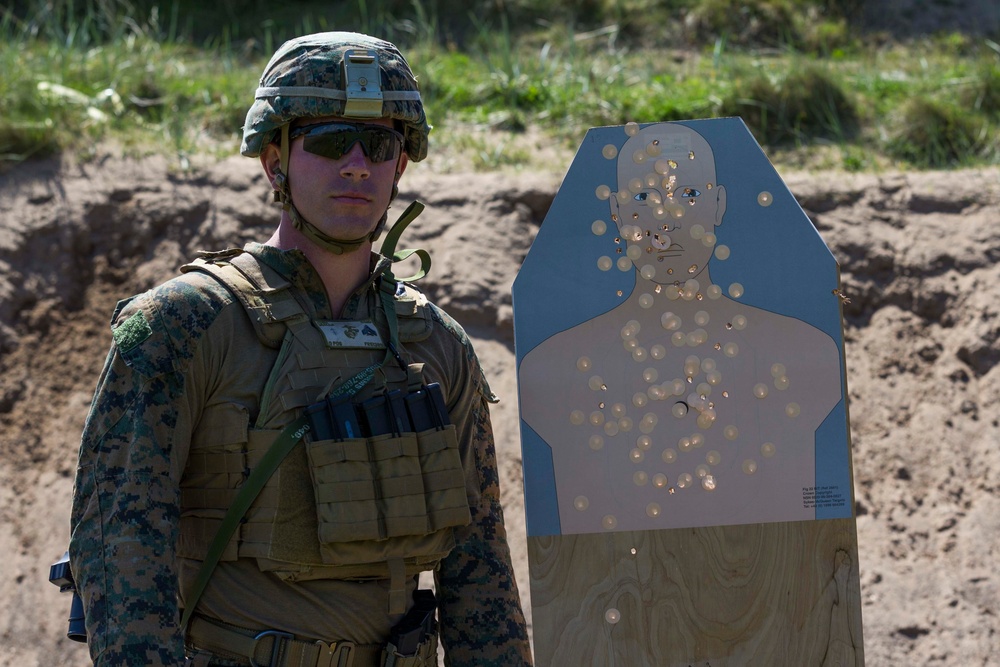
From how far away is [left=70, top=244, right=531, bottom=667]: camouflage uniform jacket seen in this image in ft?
6.67

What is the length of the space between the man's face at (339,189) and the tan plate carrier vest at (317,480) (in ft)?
0.52

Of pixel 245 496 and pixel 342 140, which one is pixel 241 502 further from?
pixel 342 140

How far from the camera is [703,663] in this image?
→ 243 cm

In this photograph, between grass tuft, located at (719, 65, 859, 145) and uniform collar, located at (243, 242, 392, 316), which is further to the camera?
grass tuft, located at (719, 65, 859, 145)

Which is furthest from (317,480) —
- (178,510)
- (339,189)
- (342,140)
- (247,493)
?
(342,140)

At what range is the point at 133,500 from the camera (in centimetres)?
205

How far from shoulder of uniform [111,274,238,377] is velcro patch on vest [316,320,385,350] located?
0.19 metres

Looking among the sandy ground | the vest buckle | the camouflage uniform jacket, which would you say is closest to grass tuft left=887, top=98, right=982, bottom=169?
the sandy ground

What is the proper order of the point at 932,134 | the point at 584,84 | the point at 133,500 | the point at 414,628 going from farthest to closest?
1. the point at 584,84
2. the point at 932,134
3. the point at 414,628
4. the point at 133,500

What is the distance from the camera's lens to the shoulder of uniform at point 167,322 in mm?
2096

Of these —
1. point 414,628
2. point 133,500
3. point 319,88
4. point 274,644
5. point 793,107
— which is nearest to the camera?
point 133,500

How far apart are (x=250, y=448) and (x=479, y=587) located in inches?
24.8

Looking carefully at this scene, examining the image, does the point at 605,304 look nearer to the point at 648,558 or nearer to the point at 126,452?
the point at 648,558

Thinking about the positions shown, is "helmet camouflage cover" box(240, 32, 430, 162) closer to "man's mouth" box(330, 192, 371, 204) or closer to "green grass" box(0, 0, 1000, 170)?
"man's mouth" box(330, 192, 371, 204)
